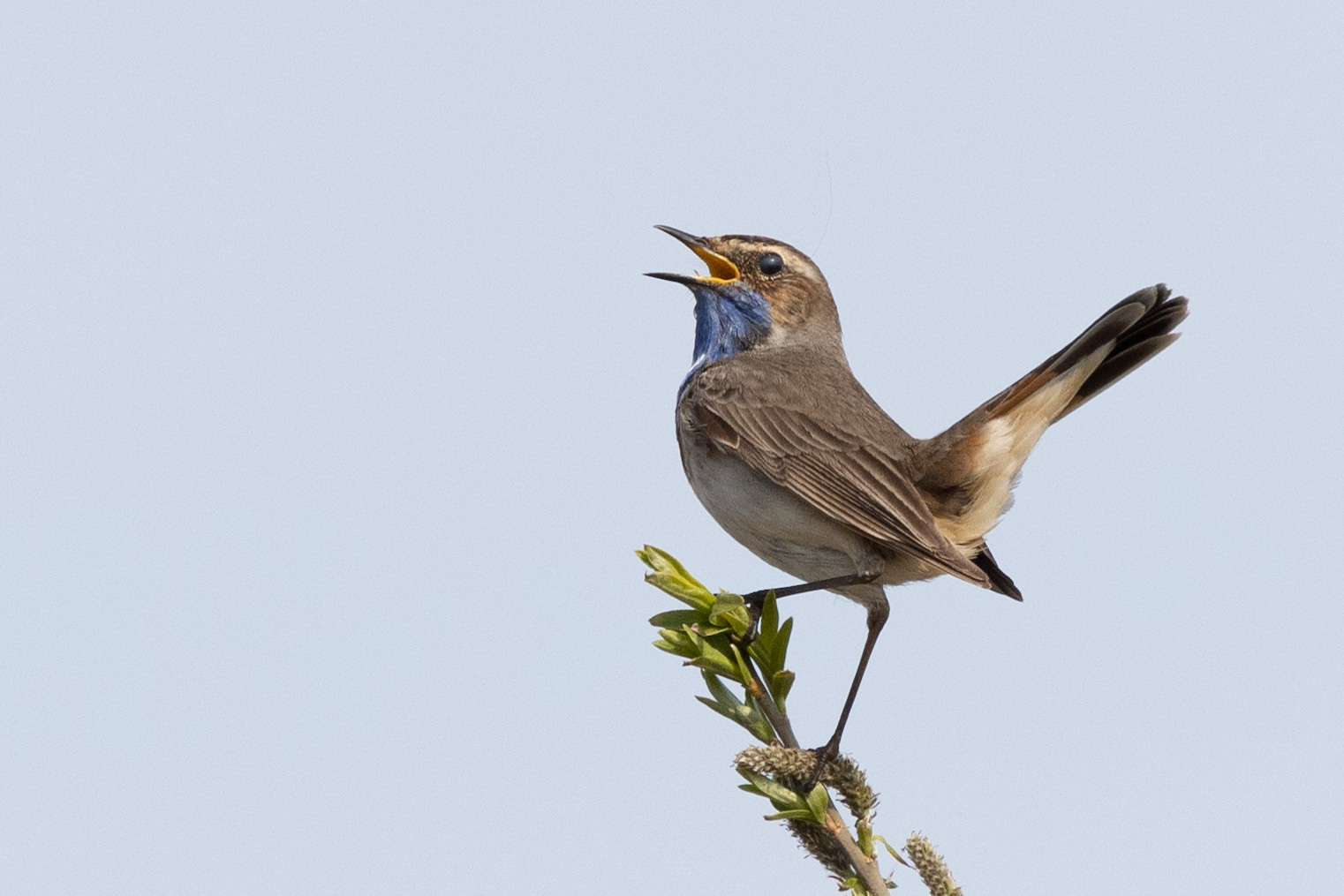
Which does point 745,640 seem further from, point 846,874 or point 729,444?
point 729,444

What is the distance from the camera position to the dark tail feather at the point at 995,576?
24.3 feet

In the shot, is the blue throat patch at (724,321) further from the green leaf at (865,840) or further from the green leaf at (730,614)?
the green leaf at (865,840)

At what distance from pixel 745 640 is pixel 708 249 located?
4636 millimetres

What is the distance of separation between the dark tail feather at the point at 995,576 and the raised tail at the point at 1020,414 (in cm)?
1

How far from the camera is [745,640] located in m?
4.38

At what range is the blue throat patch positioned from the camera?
8.49m

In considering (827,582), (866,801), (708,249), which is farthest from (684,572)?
(708,249)

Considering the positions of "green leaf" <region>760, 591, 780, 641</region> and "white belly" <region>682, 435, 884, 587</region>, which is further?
"white belly" <region>682, 435, 884, 587</region>

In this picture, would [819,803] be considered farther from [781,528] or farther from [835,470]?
[835,470]

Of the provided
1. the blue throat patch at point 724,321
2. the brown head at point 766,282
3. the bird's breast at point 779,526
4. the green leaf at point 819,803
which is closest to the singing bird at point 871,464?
the bird's breast at point 779,526

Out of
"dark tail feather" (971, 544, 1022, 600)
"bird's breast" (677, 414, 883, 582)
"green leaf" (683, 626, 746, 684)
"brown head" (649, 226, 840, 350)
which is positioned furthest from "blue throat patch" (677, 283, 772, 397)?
"green leaf" (683, 626, 746, 684)

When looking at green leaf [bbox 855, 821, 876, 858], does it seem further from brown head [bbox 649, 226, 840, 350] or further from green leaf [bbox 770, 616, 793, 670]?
brown head [bbox 649, 226, 840, 350]

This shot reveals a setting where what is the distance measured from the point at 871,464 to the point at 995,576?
931 mm

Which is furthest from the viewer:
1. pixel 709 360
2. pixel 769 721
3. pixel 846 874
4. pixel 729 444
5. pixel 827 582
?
pixel 709 360
